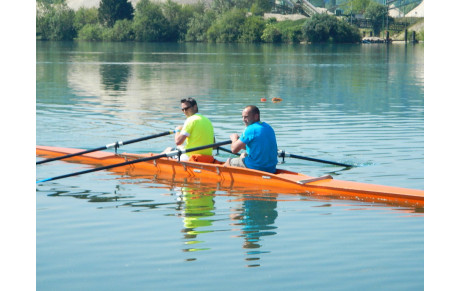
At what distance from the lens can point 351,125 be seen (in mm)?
19391

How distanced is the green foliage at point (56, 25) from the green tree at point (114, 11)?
4.69 metres

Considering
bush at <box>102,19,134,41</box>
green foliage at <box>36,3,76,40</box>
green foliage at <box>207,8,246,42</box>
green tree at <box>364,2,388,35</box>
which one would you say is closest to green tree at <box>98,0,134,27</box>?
green foliage at <box>36,3,76,40</box>

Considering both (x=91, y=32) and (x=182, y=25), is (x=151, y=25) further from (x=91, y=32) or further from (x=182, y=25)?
(x=91, y=32)

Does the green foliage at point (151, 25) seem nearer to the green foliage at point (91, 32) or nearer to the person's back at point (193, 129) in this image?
the green foliage at point (91, 32)

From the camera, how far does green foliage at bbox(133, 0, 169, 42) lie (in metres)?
96.9

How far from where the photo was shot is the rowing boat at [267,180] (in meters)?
10.8

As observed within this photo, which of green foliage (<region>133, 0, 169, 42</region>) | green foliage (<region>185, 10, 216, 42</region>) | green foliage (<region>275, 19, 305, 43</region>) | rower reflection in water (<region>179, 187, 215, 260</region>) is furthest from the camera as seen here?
green foliage (<region>133, 0, 169, 42</region>)

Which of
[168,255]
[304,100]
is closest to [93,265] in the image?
[168,255]

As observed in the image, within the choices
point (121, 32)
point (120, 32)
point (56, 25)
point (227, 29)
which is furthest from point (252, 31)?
point (56, 25)

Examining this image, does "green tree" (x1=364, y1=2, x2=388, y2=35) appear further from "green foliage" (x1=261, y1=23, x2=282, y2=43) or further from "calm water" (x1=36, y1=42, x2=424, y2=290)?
"calm water" (x1=36, y1=42, x2=424, y2=290)

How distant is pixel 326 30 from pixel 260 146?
78622 millimetres

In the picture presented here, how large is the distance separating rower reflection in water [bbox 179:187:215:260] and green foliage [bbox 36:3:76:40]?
92.5 m

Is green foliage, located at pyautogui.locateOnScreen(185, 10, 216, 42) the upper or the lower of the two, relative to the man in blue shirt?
upper
